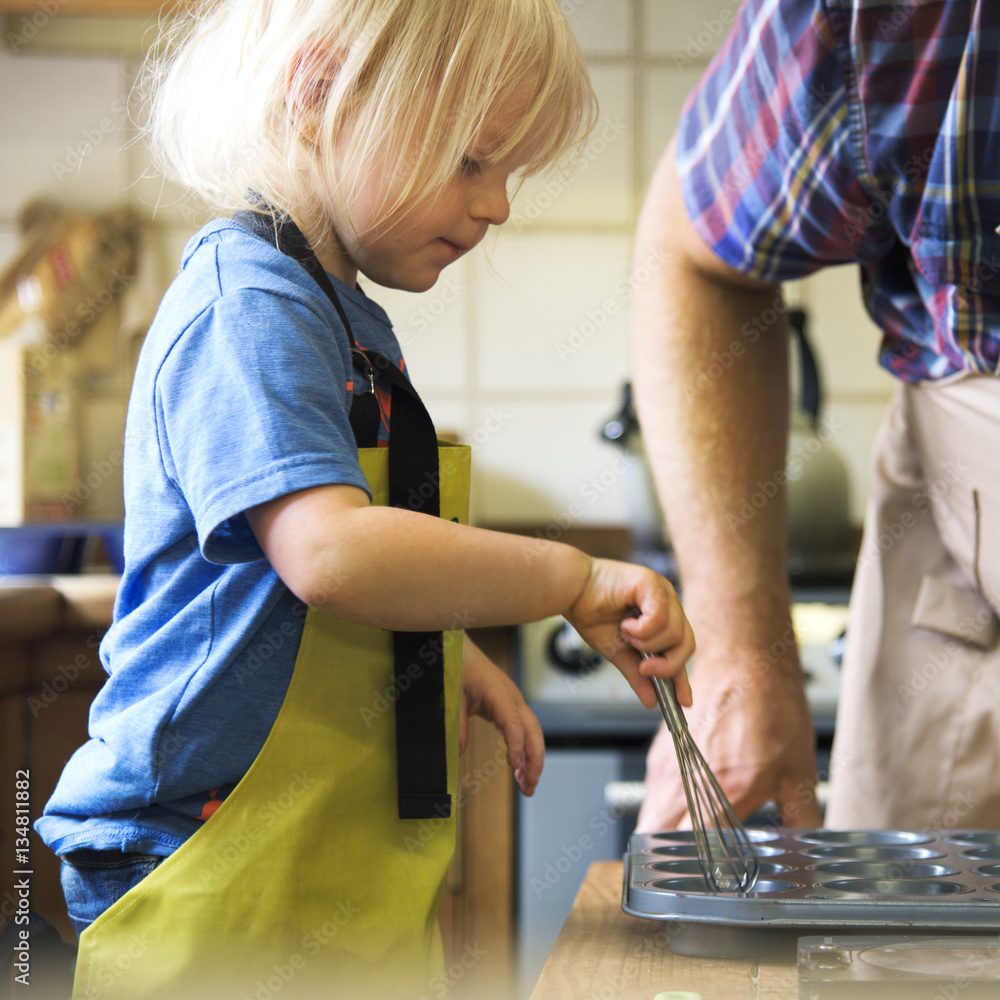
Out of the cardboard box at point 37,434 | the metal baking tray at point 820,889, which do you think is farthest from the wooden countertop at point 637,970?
the cardboard box at point 37,434

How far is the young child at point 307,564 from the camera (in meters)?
0.41

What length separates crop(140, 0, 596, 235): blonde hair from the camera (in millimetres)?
456

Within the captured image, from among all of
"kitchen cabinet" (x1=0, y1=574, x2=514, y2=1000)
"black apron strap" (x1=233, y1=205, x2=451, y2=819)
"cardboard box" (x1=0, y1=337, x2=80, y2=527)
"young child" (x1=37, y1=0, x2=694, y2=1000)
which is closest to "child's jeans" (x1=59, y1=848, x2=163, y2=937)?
"young child" (x1=37, y1=0, x2=694, y2=1000)

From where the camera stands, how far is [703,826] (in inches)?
18.7

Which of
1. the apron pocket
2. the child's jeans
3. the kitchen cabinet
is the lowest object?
the kitchen cabinet

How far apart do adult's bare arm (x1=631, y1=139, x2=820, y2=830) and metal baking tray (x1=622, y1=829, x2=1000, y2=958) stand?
14cm

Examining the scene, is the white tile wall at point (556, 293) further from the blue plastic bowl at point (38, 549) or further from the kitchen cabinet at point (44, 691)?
the kitchen cabinet at point (44, 691)

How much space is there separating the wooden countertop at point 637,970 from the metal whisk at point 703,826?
35 mm

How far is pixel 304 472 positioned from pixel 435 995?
0.23m

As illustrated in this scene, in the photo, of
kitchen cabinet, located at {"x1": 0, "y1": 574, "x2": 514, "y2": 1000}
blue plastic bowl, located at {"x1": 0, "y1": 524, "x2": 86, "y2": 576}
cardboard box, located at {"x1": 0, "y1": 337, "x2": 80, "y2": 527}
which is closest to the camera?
kitchen cabinet, located at {"x1": 0, "y1": 574, "x2": 514, "y2": 1000}

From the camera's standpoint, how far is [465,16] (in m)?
0.47

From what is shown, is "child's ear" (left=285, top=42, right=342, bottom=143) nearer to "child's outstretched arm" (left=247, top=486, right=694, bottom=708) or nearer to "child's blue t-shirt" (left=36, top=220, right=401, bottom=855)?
"child's blue t-shirt" (left=36, top=220, right=401, bottom=855)

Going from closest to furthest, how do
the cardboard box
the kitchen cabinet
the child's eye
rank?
the child's eye, the kitchen cabinet, the cardboard box

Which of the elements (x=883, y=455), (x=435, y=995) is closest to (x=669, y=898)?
(x=435, y=995)
